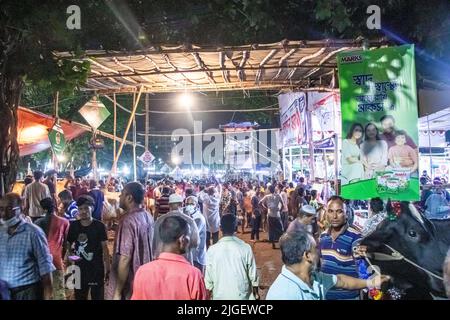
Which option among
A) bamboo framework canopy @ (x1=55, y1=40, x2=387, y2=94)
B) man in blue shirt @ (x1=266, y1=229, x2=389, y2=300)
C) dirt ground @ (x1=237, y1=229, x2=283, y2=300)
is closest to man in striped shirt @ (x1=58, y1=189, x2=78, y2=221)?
bamboo framework canopy @ (x1=55, y1=40, x2=387, y2=94)

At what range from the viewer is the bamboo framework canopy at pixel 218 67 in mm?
6062

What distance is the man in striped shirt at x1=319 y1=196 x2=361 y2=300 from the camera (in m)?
4.88

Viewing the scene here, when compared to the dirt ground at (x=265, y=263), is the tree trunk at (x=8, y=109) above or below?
above

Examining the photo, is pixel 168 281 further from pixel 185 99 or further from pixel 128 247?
pixel 185 99

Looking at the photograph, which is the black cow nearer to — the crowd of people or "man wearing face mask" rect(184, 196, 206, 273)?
the crowd of people

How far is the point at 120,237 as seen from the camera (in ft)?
15.6

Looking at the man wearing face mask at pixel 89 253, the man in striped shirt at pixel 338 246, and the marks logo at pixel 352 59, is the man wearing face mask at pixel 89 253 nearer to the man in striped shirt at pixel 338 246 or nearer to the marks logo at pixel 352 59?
the man in striped shirt at pixel 338 246

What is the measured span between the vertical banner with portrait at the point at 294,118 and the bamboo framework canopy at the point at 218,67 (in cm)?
320

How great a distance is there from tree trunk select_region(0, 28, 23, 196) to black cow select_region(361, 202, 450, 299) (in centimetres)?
509

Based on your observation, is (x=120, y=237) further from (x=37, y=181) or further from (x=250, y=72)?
(x=37, y=181)

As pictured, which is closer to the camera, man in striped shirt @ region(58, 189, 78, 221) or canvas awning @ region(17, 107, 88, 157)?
man in striped shirt @ region(58, 189, 78, 221)

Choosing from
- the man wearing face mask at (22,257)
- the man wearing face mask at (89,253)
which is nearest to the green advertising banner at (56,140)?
the man wearing face mask at (89,253)

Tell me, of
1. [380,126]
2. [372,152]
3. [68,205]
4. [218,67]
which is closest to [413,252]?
[372,152]

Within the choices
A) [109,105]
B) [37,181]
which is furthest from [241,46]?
[109,105]
